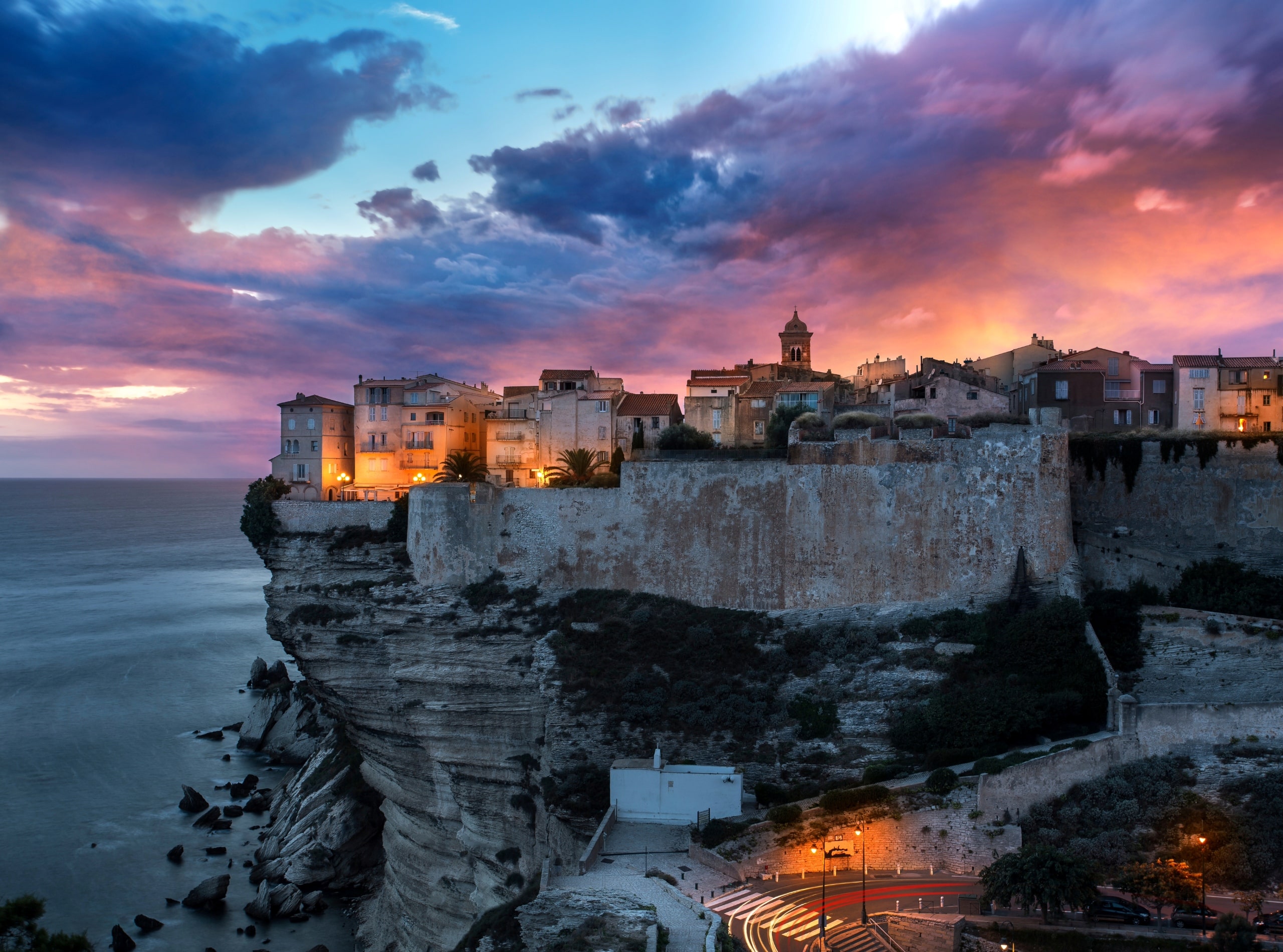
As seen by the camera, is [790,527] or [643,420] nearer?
[790,527]

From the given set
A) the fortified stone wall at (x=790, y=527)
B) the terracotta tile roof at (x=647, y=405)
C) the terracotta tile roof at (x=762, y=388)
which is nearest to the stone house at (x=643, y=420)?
the terracotta tile roof at (x=647, y=405)

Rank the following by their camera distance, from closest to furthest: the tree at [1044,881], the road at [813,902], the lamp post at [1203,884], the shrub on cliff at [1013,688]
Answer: the lamp post at [1203,884] → the tree at [1044,881] → the road at [813,902] → the shrub on cliff at [1013,688]

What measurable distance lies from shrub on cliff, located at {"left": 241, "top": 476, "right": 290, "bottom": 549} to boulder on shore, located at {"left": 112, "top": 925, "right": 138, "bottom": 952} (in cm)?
1431

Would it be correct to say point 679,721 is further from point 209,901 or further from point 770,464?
point 209,901

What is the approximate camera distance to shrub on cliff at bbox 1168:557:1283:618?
25.6 m

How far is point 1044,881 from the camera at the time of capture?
17109mm

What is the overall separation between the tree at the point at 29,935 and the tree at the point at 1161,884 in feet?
66.9

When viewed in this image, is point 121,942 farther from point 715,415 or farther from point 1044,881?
point 715,415

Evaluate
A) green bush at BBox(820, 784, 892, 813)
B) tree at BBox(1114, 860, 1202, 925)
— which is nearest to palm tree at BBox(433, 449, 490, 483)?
green bush at BBox(820, 784, 892, 813)

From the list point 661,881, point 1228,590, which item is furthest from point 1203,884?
point 1228,590

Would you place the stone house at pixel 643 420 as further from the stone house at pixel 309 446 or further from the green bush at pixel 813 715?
the green bush at pixel 813 715

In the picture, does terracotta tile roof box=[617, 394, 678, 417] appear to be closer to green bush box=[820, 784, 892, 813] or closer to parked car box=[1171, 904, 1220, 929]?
green bush box=[820, 784, 892, 813]

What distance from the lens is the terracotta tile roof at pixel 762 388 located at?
143ft

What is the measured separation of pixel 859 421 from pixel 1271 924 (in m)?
18.4
